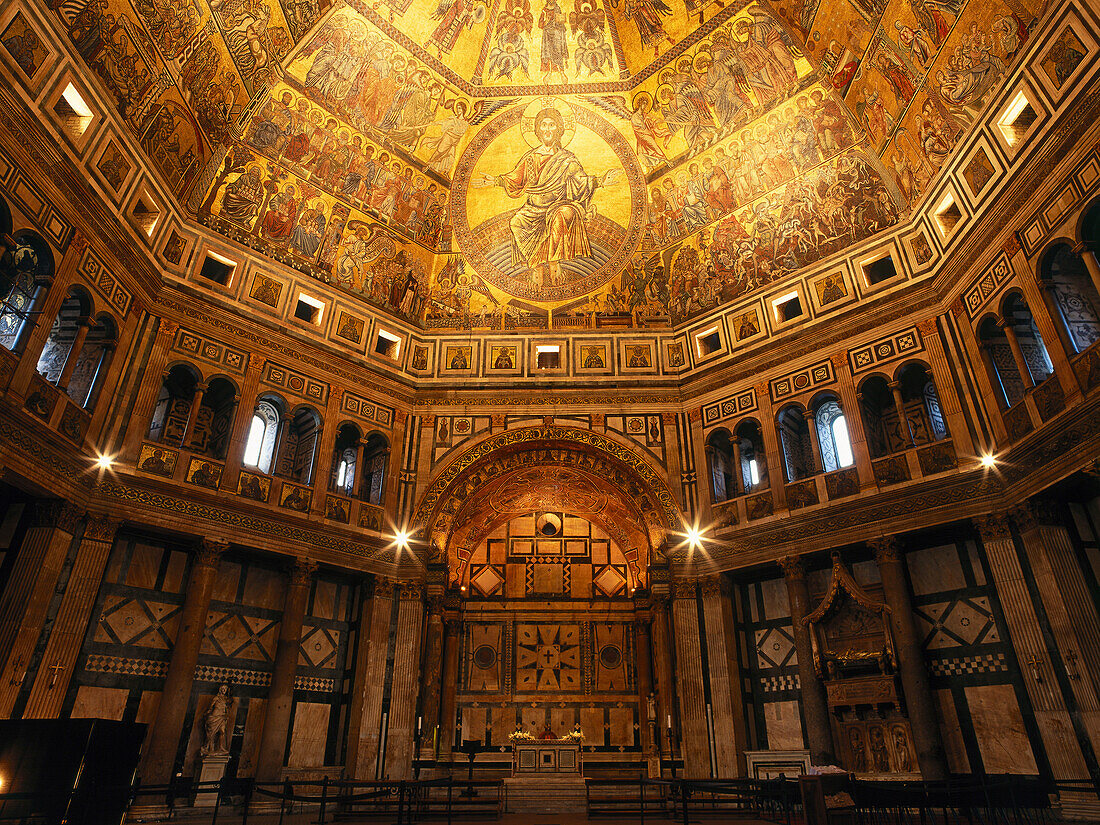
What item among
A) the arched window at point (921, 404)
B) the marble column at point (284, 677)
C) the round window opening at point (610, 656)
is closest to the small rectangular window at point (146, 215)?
the marble column at point (284, 677)

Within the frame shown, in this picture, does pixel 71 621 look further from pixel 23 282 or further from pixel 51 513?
pixel 23 282

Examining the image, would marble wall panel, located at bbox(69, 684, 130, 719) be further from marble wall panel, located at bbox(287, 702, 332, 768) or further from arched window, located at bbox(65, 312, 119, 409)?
arched window, located at bbox(65, 312, 119, 409)

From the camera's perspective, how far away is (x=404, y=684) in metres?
20.0

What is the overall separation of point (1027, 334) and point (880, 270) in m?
5.06

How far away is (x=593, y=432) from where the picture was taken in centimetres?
2353

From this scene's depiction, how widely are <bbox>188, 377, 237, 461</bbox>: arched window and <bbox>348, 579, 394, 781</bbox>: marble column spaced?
241 inches

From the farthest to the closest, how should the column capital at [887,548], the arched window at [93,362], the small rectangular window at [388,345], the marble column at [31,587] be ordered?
the small rectangular window at [388,345] < the column capital at [887,548] < the arched window at [93,362] < the marble column at [31,587]

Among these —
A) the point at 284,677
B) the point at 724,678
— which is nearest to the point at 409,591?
the point at 284,677

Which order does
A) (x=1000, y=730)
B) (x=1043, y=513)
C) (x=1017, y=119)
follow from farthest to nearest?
(x=1000, y=730) < (x=1017, y=119) < (x=1043, y=513)

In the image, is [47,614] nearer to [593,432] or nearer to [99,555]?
[99,555]

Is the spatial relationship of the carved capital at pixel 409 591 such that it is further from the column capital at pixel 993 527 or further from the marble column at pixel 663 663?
the column capital at pixel 993 527

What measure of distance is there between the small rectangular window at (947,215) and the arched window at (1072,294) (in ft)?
10.9

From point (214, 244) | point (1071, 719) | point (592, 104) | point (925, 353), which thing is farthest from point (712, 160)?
point (1071, 719)

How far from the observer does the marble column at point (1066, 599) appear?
13.9 meters
